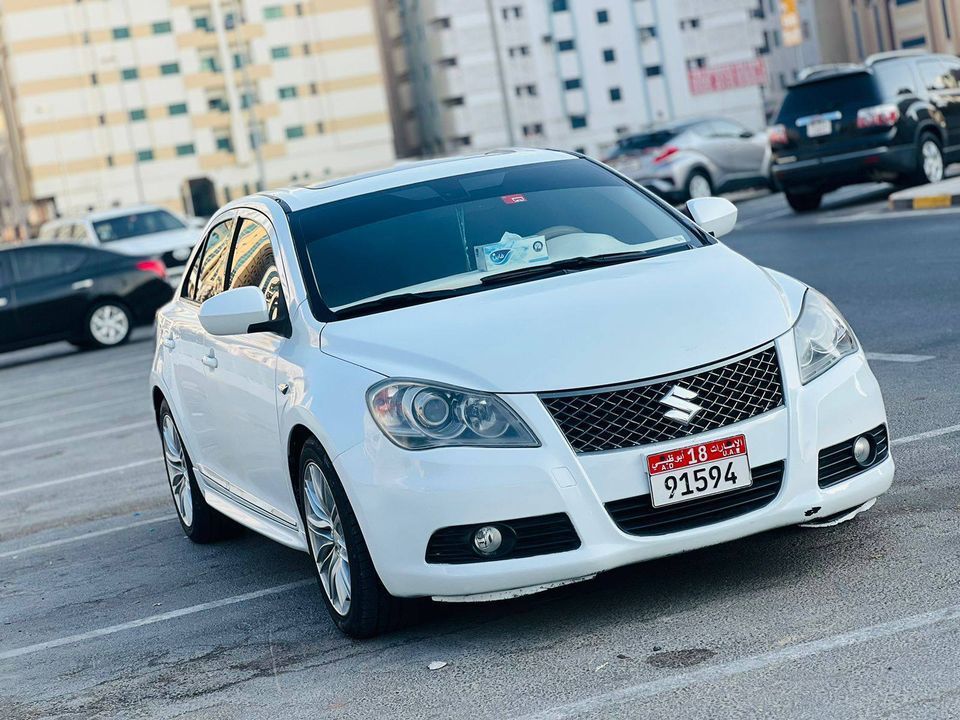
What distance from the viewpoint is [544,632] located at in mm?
5023

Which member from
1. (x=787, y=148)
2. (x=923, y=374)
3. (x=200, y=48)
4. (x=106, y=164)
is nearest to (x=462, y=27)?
(x=200, y=48)

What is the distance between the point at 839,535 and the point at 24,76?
93155 mm

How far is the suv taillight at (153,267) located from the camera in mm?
21953

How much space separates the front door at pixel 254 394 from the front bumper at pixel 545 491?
84 cm

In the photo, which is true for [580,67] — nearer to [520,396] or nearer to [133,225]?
[133,225]

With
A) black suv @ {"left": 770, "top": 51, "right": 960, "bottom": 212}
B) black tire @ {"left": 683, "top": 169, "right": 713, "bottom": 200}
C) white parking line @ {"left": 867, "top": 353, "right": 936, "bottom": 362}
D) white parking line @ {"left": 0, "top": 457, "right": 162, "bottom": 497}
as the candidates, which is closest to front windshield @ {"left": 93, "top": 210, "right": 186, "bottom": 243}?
black tire @ {"left": 683, "top": 169, "right": 713, "bottom": 200}

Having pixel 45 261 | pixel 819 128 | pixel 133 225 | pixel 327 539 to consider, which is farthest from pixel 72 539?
pixel 133 225

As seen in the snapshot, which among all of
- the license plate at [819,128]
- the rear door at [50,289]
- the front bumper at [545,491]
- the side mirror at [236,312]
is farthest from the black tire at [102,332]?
the front bumper at [545,491]

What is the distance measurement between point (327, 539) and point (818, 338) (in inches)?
70.1

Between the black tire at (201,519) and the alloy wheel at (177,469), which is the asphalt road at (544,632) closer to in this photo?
the black tire at (201,519)

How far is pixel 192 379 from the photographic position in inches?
274

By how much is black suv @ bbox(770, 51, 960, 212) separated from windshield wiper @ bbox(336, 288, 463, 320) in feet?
52.3

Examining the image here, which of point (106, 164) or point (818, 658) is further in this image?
point (106, 164)

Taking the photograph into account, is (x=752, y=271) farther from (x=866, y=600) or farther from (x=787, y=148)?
(x=787, y=148)
